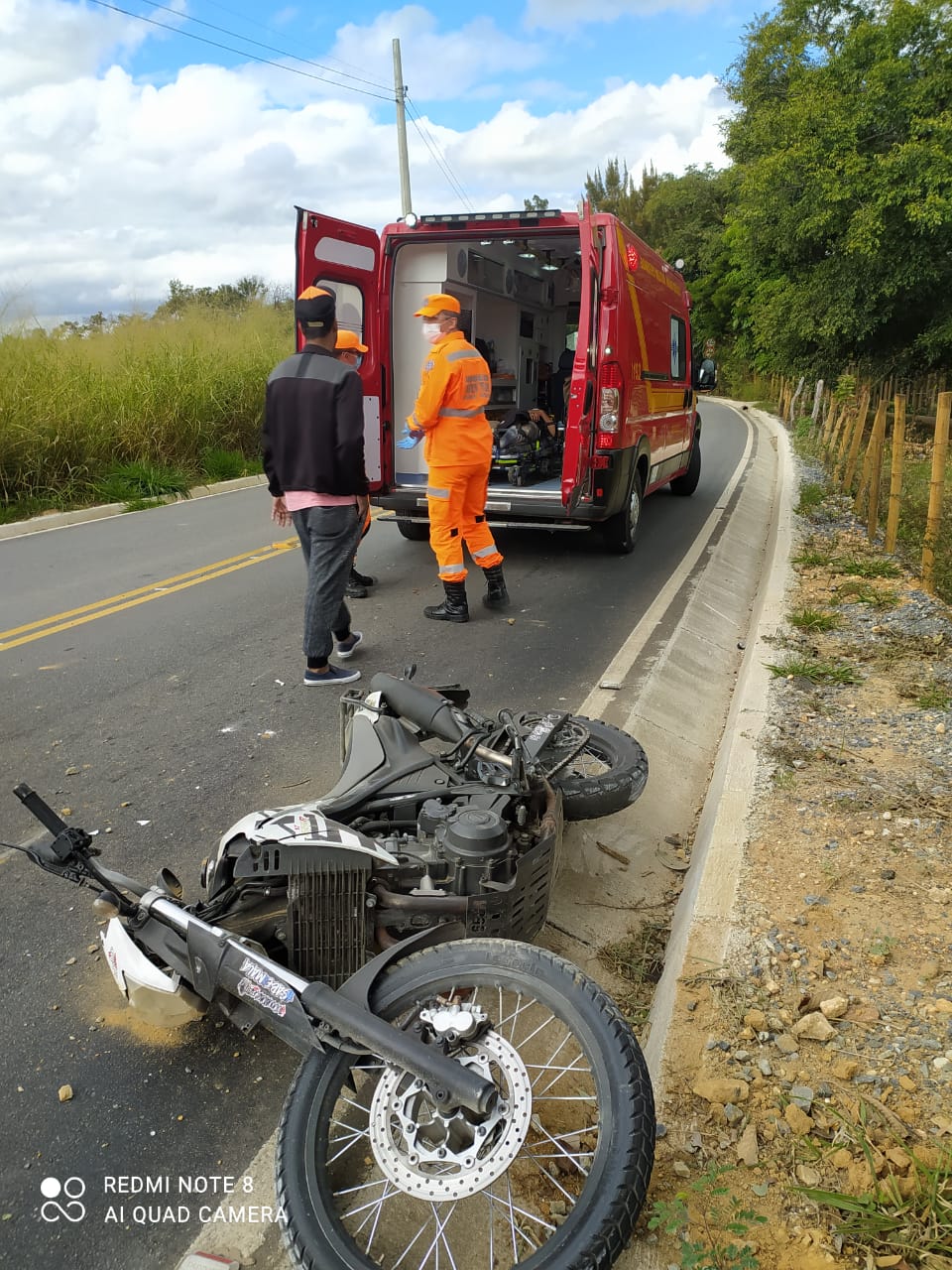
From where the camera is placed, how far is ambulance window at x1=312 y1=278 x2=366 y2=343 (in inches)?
269

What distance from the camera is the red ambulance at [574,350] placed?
656cm

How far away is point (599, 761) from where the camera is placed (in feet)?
11.4

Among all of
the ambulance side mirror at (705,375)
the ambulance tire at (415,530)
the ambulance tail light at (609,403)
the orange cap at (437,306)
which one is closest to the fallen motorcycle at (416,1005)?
the orange cap at (437,306)

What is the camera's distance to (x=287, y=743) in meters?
4.29

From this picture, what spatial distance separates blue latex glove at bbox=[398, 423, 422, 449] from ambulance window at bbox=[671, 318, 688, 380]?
3.36 meters

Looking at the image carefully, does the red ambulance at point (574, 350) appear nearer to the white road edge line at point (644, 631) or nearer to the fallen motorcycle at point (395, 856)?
the white road edge line at point (644, 631)

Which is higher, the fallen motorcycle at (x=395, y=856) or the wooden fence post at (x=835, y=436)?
the wooden fence post at (x=835, y=436)

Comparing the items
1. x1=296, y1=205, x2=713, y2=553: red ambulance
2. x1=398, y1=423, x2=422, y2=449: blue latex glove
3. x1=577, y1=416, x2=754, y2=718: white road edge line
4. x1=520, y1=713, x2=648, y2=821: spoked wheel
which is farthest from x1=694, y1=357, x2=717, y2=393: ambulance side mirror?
x1=520, y1=713, x2=648, y2=821: spoked wheel

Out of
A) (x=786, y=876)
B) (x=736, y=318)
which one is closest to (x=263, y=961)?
(x=786, y=876)

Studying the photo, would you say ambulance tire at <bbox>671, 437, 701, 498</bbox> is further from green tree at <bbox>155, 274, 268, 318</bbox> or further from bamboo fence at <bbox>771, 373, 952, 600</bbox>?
green tree at <bbox>155, 274, 268, 318</bbox>

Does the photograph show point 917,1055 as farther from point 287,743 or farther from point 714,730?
point 287,743

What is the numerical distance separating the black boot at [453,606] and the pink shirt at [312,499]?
1.39 metres

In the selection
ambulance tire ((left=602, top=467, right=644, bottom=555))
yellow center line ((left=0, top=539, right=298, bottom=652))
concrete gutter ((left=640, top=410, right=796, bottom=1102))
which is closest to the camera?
concrete gutter ((left=640, top=410, right=796, bottom=1102))

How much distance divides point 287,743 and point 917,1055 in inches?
116
